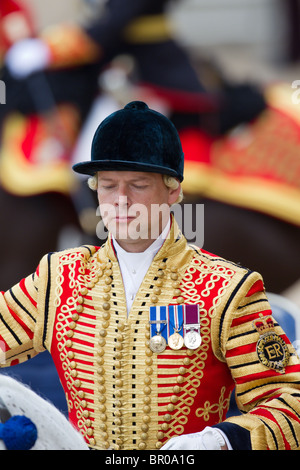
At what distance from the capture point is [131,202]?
165 centimetres

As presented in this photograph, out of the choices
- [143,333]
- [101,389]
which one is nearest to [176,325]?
[143,333]

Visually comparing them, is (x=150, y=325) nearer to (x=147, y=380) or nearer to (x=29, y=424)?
(x=147, y=380)

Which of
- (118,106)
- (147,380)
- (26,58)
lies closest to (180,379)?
(147,380)

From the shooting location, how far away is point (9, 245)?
15.5ft

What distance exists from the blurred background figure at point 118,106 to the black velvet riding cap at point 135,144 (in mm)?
2699

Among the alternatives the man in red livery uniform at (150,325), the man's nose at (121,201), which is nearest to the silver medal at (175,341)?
the man in red livery uniform at (150,325)

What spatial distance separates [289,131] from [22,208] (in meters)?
1.45

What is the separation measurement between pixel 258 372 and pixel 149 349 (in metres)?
0.22

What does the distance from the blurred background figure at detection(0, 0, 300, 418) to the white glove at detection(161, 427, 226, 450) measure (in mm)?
2934

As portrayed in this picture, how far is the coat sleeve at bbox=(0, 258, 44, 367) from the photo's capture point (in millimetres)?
1780

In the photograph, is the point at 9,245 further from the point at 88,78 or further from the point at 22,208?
the point at 88,78

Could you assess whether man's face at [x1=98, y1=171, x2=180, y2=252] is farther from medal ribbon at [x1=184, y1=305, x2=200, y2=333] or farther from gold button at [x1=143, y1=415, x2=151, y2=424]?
gold button at [x1=143, y1=415, x2=151, y2=424]

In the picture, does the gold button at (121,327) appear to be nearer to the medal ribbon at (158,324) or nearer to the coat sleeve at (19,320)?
the medal ribbon at (158,324)

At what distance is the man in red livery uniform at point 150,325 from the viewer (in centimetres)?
163
